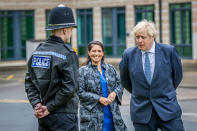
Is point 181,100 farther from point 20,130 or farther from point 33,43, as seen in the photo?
point 33,43

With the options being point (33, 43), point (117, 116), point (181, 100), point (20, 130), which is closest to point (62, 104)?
point (117, 116)

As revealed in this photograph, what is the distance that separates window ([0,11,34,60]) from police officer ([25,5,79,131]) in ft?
87.6

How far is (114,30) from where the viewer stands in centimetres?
2964

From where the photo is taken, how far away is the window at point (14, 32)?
102ft

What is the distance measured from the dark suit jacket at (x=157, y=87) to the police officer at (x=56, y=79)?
92 centimetres

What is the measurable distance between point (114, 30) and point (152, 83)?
24.2 m

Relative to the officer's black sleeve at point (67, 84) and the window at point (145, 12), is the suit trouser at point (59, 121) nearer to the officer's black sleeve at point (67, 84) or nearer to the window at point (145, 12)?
the officer's black sleeve at point (67, 84)

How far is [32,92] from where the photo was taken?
4.94 metres

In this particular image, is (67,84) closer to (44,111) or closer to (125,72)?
(44,111)

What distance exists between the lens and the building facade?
2678 cm

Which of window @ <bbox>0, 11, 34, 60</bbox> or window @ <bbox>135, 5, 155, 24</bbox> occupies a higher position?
window @ <bbox>135, 5, 155, 24</bbox>

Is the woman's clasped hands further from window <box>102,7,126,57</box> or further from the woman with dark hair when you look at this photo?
window <box>102,7,126,57</box>

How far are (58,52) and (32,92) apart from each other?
494 millimetres

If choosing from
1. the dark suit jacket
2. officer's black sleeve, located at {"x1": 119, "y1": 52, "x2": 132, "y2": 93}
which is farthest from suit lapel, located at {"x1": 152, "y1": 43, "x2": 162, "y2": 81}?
officer's black sleeve, located at {"x1": 119, "y1": 52, "x2": 132, "y2": 93}
